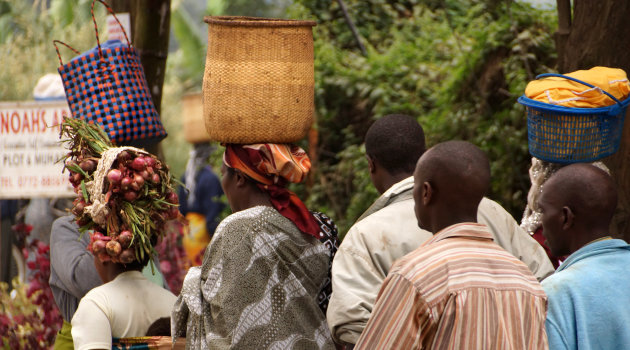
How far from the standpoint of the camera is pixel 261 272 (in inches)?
149

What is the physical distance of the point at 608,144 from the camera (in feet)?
13.9

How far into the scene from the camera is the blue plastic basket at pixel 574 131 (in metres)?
4.15

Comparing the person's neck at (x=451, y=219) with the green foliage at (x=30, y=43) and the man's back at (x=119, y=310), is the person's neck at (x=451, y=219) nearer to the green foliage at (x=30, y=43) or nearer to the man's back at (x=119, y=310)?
the man's back at (x=119, y=310)

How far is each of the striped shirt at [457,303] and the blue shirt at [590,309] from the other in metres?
0.25

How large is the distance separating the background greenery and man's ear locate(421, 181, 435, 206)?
363cm

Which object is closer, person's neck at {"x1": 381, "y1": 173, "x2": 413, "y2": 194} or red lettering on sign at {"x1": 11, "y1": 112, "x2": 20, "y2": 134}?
person's neck at {"x1": 381, "y1": 173, "x2": 413, "y2": 194}

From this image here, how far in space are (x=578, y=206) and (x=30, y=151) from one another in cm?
437

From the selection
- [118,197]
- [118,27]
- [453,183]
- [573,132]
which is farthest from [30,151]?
[453,183]

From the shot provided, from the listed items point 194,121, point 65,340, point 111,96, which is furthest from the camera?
point 194,121

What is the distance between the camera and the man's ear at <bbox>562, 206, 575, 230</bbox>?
10.5 feet

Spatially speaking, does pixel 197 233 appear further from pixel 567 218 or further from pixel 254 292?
pixel 567 218

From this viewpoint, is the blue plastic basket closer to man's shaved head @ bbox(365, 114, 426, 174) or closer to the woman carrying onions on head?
man's shaved head @ bbox(365, 114, 426, 174)

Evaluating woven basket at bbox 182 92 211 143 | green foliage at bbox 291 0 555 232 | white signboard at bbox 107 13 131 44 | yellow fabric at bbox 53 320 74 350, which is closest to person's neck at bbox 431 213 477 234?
yellow fabric at bbox 53 320 74 350

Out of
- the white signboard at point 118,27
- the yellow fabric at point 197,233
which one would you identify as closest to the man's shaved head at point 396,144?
the white signboard at point 118,27
